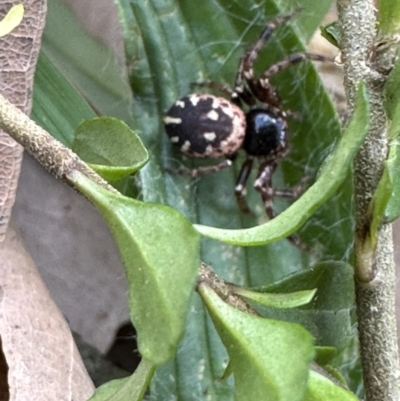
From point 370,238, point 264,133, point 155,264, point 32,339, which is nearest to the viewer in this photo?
point 155,264

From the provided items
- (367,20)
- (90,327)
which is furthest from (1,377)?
(367,20)

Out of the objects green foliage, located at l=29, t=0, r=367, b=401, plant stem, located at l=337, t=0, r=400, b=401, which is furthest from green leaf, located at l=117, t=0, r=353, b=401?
plant stem, located at l=337, t=0, r=400, b=401

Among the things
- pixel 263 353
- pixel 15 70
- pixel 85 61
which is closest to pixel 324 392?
pixel 263 353

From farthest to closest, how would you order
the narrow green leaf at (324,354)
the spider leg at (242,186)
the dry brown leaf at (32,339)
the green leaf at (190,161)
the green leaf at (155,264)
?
1. the spider leg at (242,186)
2. the green leaf at (190,161)
3. the dry brown leaf at (32,339)
4. the narrow green leaf at (324,354)
5. the green leaf at (155,264)

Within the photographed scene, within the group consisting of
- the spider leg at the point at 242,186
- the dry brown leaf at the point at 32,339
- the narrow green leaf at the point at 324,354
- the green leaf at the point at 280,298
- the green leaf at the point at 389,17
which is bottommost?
the dry brown leaf at the point at 32,339

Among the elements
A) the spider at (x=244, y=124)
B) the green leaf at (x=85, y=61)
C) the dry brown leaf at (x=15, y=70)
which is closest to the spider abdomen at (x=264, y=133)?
the spider at (x=244, y=124)

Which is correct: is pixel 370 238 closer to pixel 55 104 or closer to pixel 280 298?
pixel 280 298

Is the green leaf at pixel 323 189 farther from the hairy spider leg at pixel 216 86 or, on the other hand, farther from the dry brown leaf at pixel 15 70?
the hairy spider leg at pixel 216 86
